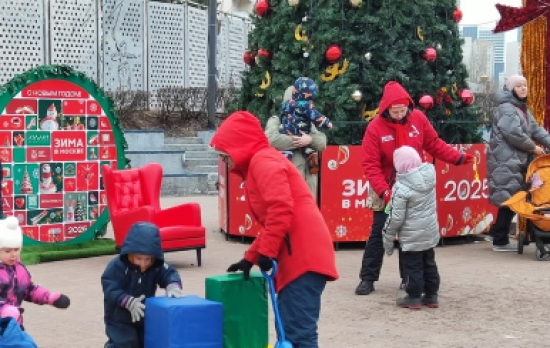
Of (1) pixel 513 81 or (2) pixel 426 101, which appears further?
(2) pixel 426 101

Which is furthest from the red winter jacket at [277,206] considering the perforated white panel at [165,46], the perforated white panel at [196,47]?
the perforated white panel at [196,47]

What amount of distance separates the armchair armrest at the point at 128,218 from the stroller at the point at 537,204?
156 inches

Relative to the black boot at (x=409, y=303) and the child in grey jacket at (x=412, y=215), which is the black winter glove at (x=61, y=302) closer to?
the child in grey jacket at (x=412, y=215)

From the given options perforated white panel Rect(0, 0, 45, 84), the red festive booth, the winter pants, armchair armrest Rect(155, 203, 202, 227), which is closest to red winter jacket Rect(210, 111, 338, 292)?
the winter pants

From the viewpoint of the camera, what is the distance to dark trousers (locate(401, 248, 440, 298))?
318 inches

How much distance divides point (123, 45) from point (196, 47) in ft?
10.4

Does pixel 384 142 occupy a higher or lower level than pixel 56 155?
higher

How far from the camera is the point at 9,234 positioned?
18.4 ft

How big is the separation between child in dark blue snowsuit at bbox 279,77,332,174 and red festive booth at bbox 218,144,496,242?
992mm

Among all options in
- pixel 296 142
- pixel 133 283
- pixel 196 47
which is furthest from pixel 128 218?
pixel 196 47

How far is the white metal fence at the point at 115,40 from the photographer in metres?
23.7

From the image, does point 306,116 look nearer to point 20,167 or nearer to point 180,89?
point 20,167

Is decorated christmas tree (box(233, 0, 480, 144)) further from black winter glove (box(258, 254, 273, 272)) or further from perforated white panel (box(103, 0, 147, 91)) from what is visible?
perforated white panel (box(103, 0, 147, 91))

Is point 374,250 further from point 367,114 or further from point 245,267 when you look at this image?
point 367,114
